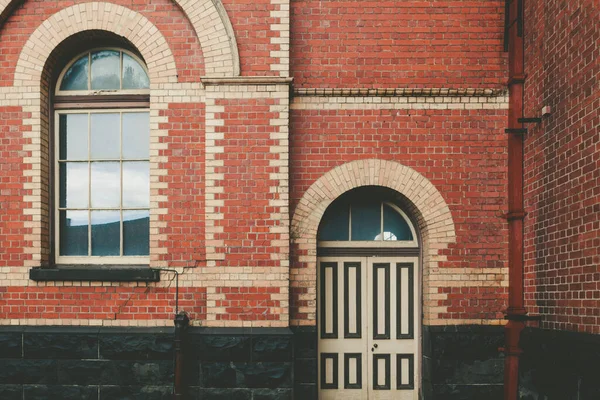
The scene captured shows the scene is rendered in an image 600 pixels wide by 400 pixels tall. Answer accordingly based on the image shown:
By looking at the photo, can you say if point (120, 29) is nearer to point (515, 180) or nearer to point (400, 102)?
Result: point (400, 102)

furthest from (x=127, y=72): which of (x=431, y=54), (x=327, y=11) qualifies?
(x=431, y=54)

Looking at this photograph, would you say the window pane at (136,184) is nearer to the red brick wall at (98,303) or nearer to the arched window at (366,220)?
the red brick wall at (98,303)

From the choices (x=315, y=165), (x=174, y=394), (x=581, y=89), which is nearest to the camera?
(x=581, y=89)

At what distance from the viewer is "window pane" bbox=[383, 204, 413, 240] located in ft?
23.8

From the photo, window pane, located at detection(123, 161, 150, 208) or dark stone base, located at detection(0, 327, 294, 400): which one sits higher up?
window pane, located at detection(123, 161, 150, 208)

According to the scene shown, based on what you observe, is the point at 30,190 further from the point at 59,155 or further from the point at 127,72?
the point at 127,72

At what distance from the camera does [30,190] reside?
6809 millimetres

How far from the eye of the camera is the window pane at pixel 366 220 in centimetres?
723

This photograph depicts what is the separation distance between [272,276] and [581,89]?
3.81 meters

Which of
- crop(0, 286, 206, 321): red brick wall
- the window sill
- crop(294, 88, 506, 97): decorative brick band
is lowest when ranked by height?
crop(0, 286, 206, 321): red brick wall

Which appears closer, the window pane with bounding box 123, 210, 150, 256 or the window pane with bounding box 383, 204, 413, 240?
the window pane with bounding box 123, 210, 150, 256

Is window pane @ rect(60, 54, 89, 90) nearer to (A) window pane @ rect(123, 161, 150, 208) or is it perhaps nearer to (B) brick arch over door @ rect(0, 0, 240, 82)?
(B) brick arch over door @ rect(0, 0, 240, 82)

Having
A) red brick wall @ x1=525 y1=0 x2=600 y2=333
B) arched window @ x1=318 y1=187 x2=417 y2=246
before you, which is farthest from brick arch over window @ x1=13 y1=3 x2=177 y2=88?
red brick wall @ x1=525 y1=0 x2=600 y2=333

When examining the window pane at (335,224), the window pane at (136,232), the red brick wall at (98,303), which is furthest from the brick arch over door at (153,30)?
the red brick wall at (98,303)
